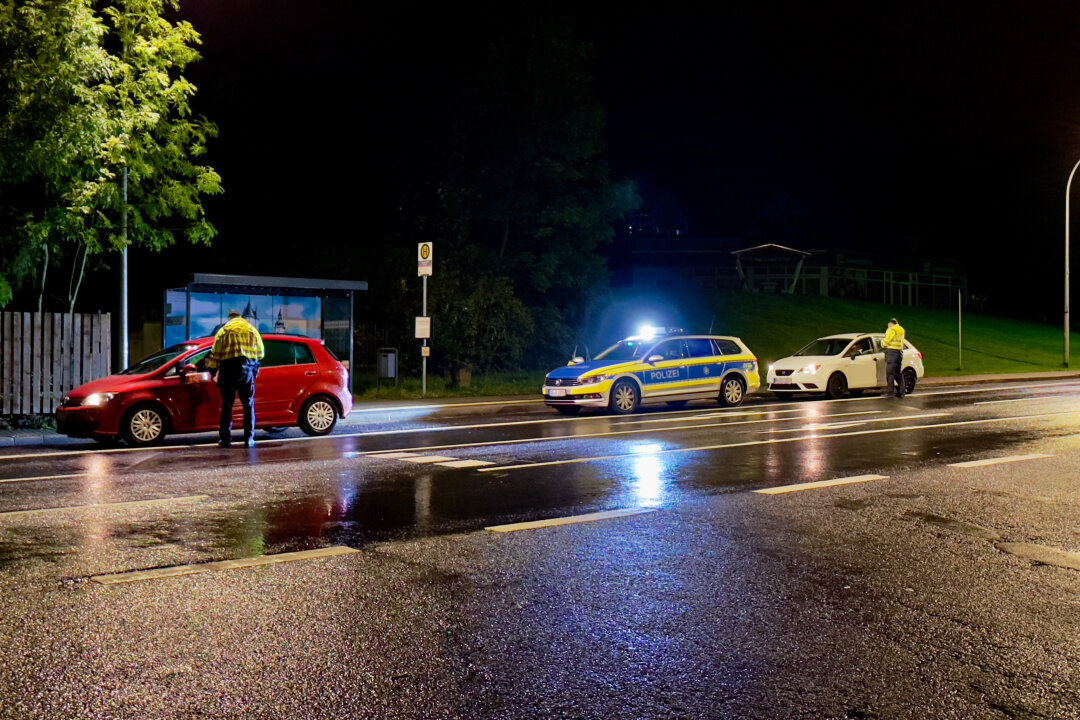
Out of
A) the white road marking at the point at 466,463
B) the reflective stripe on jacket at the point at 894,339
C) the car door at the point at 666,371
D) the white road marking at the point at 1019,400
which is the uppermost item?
the reflective stripe on jacket at the point at 894,339

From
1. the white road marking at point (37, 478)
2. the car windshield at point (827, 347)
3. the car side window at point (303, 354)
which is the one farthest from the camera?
the car windshield at point (827, 347)

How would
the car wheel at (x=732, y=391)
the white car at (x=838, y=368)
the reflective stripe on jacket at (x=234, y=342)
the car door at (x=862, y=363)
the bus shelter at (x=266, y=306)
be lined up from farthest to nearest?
1. the car door at (x=862, y=363)
2. the white car at (x=838, y=368)
3. the car wheel at (x=732, y=391)
4. the bus shelter at (x=266, y=306)
5. the reflective stripe on jacket at (x=234, y=342)

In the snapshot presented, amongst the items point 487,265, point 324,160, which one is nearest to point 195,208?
point 487,265

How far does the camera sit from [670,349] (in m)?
20.8

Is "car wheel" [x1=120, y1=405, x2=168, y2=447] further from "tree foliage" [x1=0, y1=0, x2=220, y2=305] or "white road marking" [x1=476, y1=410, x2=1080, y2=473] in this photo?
"white road marking" [x1=476, y1=410, x2=1080, y2=473]

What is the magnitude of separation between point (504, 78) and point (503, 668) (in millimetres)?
32615

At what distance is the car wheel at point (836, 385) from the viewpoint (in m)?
23.5

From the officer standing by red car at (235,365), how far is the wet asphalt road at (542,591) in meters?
1.58

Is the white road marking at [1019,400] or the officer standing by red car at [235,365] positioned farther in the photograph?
the white road marking at [1019,400]

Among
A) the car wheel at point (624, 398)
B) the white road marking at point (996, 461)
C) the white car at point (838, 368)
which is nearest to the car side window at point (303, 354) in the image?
the car wheel at point (624, 398)

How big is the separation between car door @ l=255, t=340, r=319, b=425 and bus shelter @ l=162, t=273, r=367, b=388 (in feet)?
17.6

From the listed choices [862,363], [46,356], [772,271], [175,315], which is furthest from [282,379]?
[772,271]

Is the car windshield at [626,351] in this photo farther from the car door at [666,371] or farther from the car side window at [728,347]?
the car side window at [728,347]

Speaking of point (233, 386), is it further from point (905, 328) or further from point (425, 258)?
point (905, 328)
